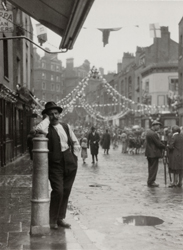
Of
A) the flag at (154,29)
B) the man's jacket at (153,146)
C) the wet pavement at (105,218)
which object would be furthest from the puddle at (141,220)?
the flag at (154,29)

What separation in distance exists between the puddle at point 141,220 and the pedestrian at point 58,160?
1.11 metres

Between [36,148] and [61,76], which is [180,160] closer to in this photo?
[36,148]

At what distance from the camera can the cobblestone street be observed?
530cm

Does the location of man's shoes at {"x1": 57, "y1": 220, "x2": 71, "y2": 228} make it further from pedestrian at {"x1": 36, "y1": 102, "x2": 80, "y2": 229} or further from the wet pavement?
the wet pavement

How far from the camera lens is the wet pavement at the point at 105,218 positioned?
5109 millimetres

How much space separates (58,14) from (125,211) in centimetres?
404

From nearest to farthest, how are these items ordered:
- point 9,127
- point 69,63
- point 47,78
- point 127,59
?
point 9,127, point 127,59, point 47,78, point 69,63

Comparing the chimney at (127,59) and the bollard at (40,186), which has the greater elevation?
the chimney at (127,59)

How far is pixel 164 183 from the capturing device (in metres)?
11.0

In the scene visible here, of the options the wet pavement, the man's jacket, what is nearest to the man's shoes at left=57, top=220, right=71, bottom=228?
the wet pavement

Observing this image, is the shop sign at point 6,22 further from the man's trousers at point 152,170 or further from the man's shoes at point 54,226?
the man's shoes at point 54,226

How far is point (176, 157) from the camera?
10297 millimetres

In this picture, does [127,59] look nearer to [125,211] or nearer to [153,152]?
[153,152]

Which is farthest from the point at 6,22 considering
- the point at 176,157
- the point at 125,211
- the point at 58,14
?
the point at 125,211
